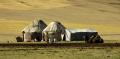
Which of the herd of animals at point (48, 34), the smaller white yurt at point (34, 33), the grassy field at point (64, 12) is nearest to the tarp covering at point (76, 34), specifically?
the herd of animals at point (48, 34)

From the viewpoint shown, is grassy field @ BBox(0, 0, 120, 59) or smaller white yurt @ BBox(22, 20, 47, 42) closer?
smaller white yurt @ BBox(22, 20, 47, 42)

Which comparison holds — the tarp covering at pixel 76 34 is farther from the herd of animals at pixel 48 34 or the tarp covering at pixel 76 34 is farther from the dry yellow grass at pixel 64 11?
the dry yellow grass at pixel 64 11

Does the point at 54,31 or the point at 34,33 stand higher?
the point at 54,31

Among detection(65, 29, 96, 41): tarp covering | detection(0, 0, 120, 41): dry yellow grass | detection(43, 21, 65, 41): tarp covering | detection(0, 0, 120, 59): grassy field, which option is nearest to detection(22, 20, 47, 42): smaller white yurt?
detection(43, 21, 65, 41): tarp covering

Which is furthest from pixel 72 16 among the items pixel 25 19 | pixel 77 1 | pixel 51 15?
pixel 77 1

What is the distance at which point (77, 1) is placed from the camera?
12400 centimetres

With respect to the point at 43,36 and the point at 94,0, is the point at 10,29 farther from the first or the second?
the point at 94,0

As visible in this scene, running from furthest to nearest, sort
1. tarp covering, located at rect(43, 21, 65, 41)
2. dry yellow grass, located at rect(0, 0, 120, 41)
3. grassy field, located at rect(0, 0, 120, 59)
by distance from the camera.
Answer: dry yellow grass, located at rect(0, 0, 120, 41) < grassy field, located at rect(0, 0, 120, 59) < tarp covering, located at rect(43, 21, 65, 41)

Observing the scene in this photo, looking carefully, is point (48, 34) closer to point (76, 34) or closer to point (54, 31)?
point (54, 31)

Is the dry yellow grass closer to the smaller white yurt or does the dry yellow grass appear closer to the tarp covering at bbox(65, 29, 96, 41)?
the smaller white yurt

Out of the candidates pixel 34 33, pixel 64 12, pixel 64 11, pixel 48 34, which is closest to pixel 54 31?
pixel 48 34

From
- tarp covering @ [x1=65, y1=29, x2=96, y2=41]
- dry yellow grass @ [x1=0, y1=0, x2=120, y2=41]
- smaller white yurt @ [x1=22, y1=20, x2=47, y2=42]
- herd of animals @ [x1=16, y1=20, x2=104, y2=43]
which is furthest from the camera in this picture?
dry yellow grass @ [x1=0, y1=0, x2=120, y2=41]

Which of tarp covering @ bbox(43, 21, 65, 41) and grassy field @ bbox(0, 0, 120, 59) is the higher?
tarp covering @ bbox(43, 21, 65, 41)

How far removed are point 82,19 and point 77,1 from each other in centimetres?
2985
